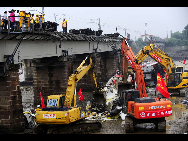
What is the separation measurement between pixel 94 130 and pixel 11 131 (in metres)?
A: 5.74

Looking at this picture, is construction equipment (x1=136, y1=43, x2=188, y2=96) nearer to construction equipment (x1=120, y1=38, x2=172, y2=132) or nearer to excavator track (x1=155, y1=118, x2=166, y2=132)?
construction equipment (x1=120, y1=38, x2=172, y2=132)

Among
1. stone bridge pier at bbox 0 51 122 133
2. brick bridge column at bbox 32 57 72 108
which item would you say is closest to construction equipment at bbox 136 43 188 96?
stone bridge pier at bbox 0 51 122 133

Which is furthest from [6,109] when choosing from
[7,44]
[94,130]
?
[94,130]

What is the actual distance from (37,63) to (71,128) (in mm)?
16120

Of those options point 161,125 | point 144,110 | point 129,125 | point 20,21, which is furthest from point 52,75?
point 161,125

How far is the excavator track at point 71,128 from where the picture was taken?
2233cm

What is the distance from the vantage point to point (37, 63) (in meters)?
37.8

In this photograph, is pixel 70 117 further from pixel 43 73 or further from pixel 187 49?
pixel 187 49

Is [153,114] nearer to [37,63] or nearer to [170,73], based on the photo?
[170,73]

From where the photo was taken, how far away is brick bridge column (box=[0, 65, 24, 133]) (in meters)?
24.0

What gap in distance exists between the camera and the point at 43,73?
125 ft

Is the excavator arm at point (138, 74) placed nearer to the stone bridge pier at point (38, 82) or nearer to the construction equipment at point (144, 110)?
the construction equipment at point (144, 110)

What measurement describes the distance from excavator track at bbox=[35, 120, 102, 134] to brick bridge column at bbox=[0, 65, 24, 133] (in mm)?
2251
